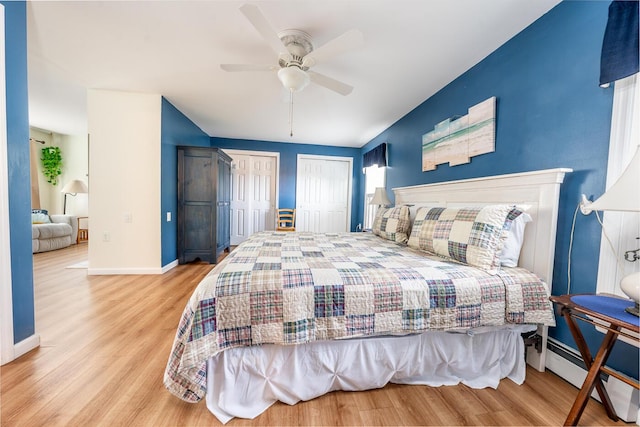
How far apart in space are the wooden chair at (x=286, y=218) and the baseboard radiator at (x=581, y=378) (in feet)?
13.9

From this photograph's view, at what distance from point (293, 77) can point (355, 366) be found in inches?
80.6

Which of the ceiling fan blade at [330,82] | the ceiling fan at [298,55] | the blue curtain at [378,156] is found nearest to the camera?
the ceiling fan at [298,55]

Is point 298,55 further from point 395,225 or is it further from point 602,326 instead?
point 602,326

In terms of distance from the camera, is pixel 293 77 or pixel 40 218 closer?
pixel 293 77

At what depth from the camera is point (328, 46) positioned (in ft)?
5.49

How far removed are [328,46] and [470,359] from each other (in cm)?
221

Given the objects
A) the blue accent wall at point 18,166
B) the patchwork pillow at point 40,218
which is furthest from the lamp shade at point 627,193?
the patchwork pillow at point 40,218

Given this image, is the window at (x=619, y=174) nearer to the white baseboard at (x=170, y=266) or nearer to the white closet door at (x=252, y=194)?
the white baseboard at (x=170, y=266)

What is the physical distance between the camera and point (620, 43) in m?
→ 1.23

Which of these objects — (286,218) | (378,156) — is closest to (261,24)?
(378,156)

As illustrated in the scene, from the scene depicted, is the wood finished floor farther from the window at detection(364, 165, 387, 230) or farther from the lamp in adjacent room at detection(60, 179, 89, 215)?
the lamp in adjacent room at detection(60, 179, 89, 215)

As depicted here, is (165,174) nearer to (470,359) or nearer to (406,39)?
(406,39)

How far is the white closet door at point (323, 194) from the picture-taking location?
554 cm

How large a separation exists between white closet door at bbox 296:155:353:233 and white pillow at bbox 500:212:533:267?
4124mm
